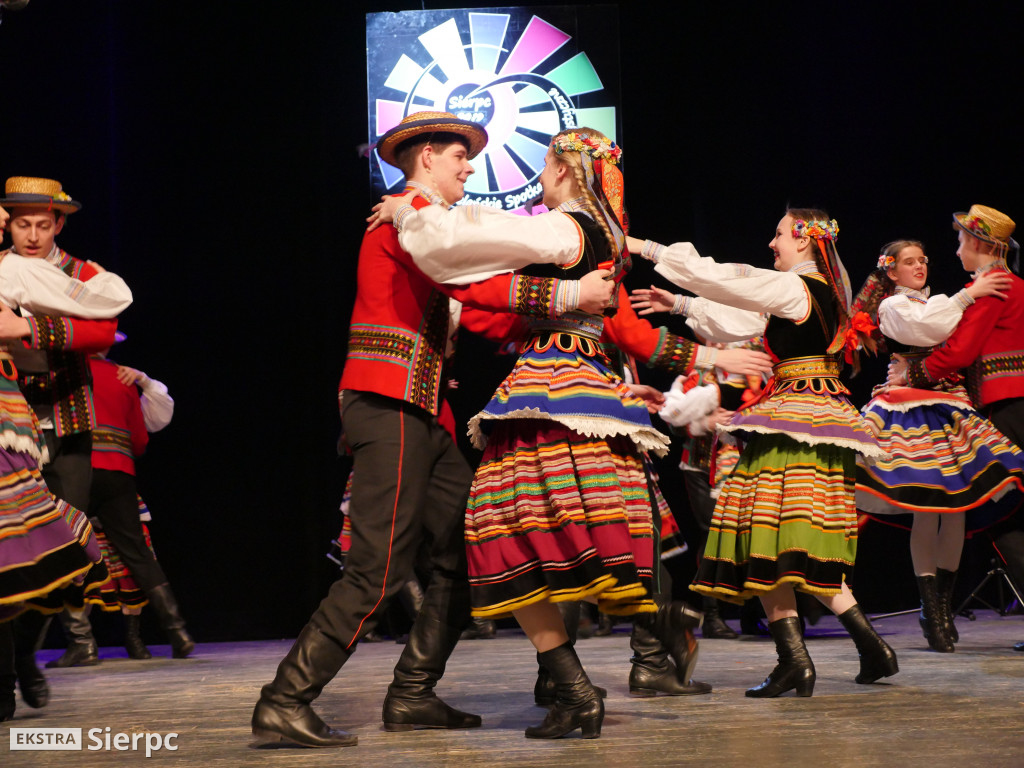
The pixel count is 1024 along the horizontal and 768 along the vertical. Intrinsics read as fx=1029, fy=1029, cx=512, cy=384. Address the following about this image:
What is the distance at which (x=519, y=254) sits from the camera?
7.72 ft

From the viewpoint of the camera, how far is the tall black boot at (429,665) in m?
2.60

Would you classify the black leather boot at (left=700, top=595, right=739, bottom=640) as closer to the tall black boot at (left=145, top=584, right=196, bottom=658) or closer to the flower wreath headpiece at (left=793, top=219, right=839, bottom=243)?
the flower wreath headpiece at (left=793, top=219, right=839, bottom=243)

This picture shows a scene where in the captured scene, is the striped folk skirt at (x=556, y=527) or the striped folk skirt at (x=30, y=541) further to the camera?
the striped folk skirt at (x=30, y=541)

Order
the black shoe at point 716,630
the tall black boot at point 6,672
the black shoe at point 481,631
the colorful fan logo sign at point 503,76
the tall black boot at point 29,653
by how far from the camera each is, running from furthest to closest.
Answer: the colorful fan logo sign at point 503,76 → the black shoe at point 481,631 → the black shoe at point 716,630 → the tall black boot at point 29,653 → the tall black boot at point 6,672

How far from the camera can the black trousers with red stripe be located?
2410mm

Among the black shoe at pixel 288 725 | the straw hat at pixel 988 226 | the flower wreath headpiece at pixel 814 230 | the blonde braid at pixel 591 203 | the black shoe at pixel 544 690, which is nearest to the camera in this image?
→ the black shoe at pixel 288 725

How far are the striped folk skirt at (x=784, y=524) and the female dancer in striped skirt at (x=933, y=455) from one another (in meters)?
0.95

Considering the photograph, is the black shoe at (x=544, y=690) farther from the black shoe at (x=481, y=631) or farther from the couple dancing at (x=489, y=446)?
the black shoe at (x=481, y=631)

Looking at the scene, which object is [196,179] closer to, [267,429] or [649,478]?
[267,429]

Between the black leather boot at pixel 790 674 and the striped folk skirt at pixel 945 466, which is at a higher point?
the striped folk skirt at pixel 945 466

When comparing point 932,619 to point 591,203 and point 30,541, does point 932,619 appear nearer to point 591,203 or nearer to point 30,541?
point 591,203

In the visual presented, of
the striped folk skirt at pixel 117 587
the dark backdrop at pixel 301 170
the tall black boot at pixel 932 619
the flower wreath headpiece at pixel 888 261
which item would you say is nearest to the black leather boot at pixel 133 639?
the striped folk skirt at pixel 117 587

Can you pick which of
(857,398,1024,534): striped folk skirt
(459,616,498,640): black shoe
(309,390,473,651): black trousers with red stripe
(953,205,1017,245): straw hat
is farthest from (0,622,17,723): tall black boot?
(953,205,1017,245): straw hat

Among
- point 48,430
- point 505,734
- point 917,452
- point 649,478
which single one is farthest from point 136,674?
point 917,452
